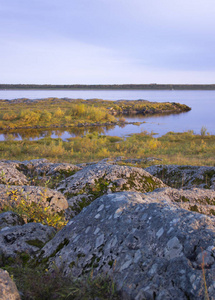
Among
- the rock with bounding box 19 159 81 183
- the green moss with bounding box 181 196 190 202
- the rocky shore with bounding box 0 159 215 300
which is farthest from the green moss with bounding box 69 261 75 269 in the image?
the rock with bounding box 19 159 81 183

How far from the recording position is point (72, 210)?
477 cm

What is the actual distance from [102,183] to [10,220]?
2387 millimetres

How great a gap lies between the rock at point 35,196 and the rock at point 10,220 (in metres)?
0.50

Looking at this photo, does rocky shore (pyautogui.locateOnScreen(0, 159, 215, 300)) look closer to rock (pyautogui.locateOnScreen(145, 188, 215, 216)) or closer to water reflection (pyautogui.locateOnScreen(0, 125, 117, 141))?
rock (pyautogui.locateOnScreen(145, 188, 215, 216))

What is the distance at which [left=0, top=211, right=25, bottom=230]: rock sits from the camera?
358 cm

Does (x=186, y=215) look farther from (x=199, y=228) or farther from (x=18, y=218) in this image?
(x=18, y=218)

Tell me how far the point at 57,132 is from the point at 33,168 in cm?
2516

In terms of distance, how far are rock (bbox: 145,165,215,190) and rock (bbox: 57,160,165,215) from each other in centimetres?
142

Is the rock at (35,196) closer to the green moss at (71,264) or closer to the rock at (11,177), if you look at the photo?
the rock at (11,177)

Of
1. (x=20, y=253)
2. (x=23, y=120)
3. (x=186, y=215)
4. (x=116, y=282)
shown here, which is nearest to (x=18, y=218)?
(x=20, y=253)

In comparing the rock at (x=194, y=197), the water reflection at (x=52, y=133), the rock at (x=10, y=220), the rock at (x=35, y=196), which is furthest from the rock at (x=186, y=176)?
the water reflection at (x=52, y=133)

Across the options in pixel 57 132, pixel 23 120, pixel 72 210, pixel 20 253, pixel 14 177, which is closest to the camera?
pixel 20 253

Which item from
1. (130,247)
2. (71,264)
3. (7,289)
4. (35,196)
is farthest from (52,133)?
(7,289)

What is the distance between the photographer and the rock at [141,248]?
1.90m
